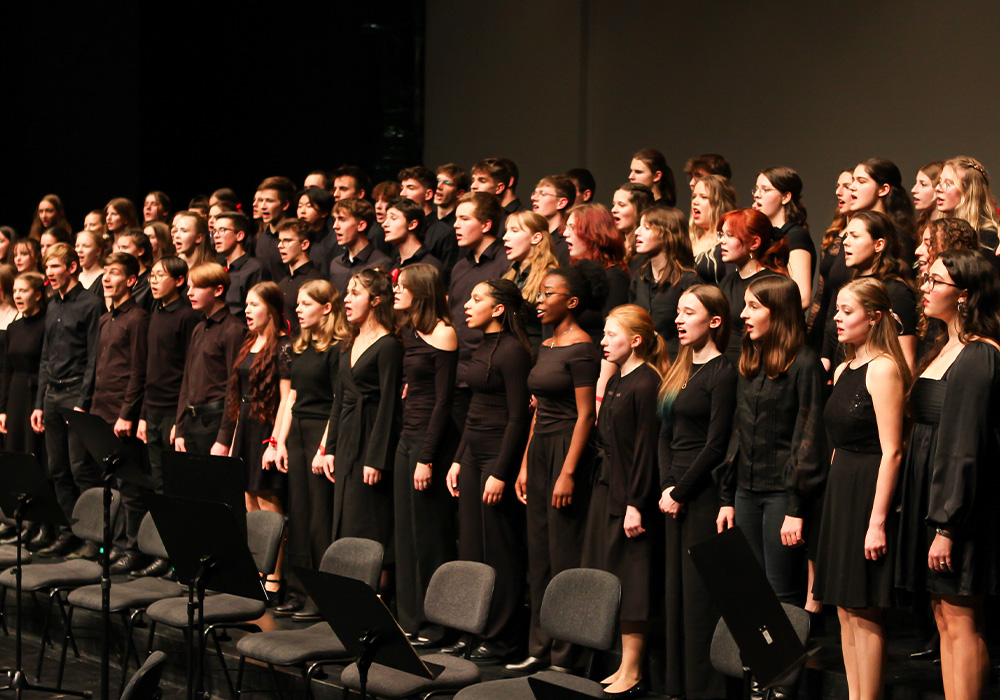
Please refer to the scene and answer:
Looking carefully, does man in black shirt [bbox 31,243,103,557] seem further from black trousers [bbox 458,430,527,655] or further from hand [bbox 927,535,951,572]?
Answer: hand [bbox 927,535,951,572]

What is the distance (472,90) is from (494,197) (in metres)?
3.89

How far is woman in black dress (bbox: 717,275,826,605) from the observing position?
13.5 ft

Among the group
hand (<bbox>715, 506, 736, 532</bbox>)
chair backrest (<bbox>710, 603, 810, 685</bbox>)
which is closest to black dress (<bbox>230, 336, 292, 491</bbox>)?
hand (<bbox>715, 506, 736, 532</bbox>)

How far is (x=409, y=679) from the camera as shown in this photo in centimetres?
403

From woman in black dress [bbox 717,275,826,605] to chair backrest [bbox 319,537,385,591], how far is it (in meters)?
1.33

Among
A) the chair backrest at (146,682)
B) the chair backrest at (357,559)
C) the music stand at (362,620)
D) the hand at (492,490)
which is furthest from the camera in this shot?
the hand at (492,490)

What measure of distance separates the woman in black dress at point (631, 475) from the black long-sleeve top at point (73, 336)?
12.3ft

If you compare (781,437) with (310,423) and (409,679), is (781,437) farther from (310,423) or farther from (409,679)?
(310,423)

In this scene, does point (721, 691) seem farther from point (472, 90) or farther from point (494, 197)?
point (472, 90)

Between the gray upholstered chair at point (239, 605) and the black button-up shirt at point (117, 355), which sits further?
the black button-up shirt at point (117, 355)

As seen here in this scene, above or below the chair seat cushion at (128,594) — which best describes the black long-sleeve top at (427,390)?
above

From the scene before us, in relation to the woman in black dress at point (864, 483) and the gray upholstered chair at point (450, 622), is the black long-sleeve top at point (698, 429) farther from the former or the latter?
the gray upholstered chair at point (450, 622)

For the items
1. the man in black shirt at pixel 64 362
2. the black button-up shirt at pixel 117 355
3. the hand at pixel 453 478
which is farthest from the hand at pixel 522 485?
the man in black shirt at pixel 64 362

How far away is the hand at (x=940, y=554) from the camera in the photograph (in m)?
3.64
